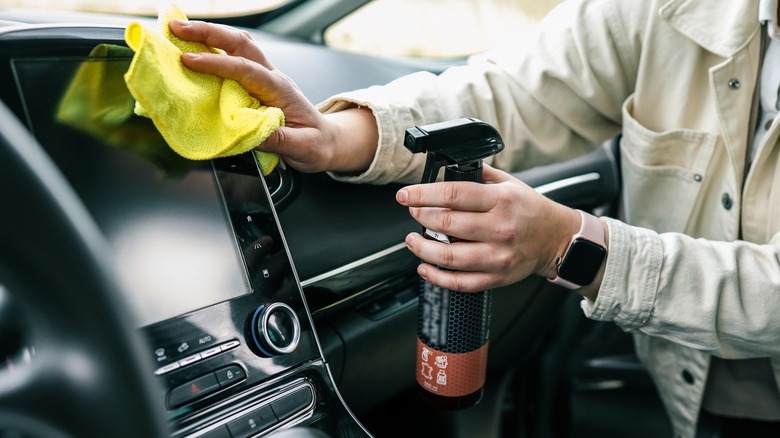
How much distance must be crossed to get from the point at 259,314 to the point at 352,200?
282 mm

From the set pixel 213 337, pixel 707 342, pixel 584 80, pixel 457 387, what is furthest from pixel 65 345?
pixel 584 80

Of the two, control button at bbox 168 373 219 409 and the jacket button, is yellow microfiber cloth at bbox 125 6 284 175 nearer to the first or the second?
control button at bbox 168 373 219 409

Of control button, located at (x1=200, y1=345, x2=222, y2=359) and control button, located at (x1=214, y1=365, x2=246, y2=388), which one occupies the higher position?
control button, located at (x1=200, y1=345, x2=222, y2=359)

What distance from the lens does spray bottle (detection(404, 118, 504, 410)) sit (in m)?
0.65

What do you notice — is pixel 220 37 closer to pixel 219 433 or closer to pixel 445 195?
pixel 445 195

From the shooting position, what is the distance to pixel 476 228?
66 cm

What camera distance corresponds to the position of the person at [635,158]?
Result: 0.68 metres

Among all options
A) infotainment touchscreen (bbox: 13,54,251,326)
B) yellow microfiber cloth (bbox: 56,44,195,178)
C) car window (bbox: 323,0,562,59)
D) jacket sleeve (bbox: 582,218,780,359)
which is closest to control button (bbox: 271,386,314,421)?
infotainment touchscreen (bbox: 13,54,251,326)

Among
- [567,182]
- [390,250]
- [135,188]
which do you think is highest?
[135,188]

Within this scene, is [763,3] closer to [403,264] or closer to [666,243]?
[666,243]

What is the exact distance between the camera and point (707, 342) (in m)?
0.83

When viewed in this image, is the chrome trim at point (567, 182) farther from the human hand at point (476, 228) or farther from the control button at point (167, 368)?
the control button at point (167, 368)

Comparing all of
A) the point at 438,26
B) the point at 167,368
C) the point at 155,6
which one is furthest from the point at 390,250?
the point at 438,26

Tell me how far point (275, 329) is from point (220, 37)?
10.9 inches
